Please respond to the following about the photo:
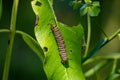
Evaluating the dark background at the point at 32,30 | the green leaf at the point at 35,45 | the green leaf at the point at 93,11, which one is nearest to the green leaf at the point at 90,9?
the green leaf at the point at 93,11

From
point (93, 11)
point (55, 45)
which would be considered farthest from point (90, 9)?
point (55, 45)

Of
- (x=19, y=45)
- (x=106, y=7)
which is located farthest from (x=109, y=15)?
(x=19, y=45)

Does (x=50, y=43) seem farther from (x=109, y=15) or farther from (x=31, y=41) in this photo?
(x=109, y=15)

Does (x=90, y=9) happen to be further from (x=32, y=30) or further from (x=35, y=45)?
(x=32, y=30)

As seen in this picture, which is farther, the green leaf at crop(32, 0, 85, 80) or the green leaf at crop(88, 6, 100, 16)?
the green leaf at crop(88, 6, 100, 16)

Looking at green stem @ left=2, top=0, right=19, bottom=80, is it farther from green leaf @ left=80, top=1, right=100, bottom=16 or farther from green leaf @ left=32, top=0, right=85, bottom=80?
green leaf @ left=80, top=1, right=100, bottom=16

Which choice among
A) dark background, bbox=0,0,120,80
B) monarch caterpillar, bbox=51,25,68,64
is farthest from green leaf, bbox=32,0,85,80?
dark background, bbox=0,0,120,80

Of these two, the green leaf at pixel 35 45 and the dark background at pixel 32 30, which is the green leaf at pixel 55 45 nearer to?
the green leaf at pixel 35 45

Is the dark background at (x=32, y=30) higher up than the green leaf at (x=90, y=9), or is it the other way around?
the green leaf at (x=90, y=9)
